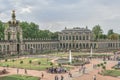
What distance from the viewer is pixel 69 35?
136500mm

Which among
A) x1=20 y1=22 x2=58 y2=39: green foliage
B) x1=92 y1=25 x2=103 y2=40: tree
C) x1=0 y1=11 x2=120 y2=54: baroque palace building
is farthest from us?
x1=92 y1=25 x2=103 y2=40: tree

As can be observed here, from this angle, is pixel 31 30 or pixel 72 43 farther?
pixel 72 43

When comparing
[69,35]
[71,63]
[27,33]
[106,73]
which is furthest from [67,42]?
[106,73]

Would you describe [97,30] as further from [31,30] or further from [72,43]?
[31,30]

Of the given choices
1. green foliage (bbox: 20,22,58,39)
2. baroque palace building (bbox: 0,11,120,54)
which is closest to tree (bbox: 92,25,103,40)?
baroque palace building (bbox: 0,11,120,54)

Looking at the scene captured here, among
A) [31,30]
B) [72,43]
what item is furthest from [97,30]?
[31,30]

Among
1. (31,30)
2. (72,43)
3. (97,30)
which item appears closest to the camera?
(31,30)

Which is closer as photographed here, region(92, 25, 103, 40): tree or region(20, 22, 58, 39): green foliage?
region(20, 22, 58, 39): green foliage

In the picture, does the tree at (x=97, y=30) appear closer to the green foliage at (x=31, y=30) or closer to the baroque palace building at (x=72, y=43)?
the baroque palace building at (x=72, y=43)

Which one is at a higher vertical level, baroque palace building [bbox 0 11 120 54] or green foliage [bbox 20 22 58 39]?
green foliage [bbox 20 22 58 39]

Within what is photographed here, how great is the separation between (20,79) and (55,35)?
392ft

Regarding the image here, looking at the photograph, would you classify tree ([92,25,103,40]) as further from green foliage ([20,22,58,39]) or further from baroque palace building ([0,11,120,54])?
green foliage ([20,22,58,39])

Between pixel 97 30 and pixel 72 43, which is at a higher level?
pixel 97 30

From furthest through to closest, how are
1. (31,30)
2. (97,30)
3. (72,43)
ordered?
(97,30), (72,43), (31,30)
